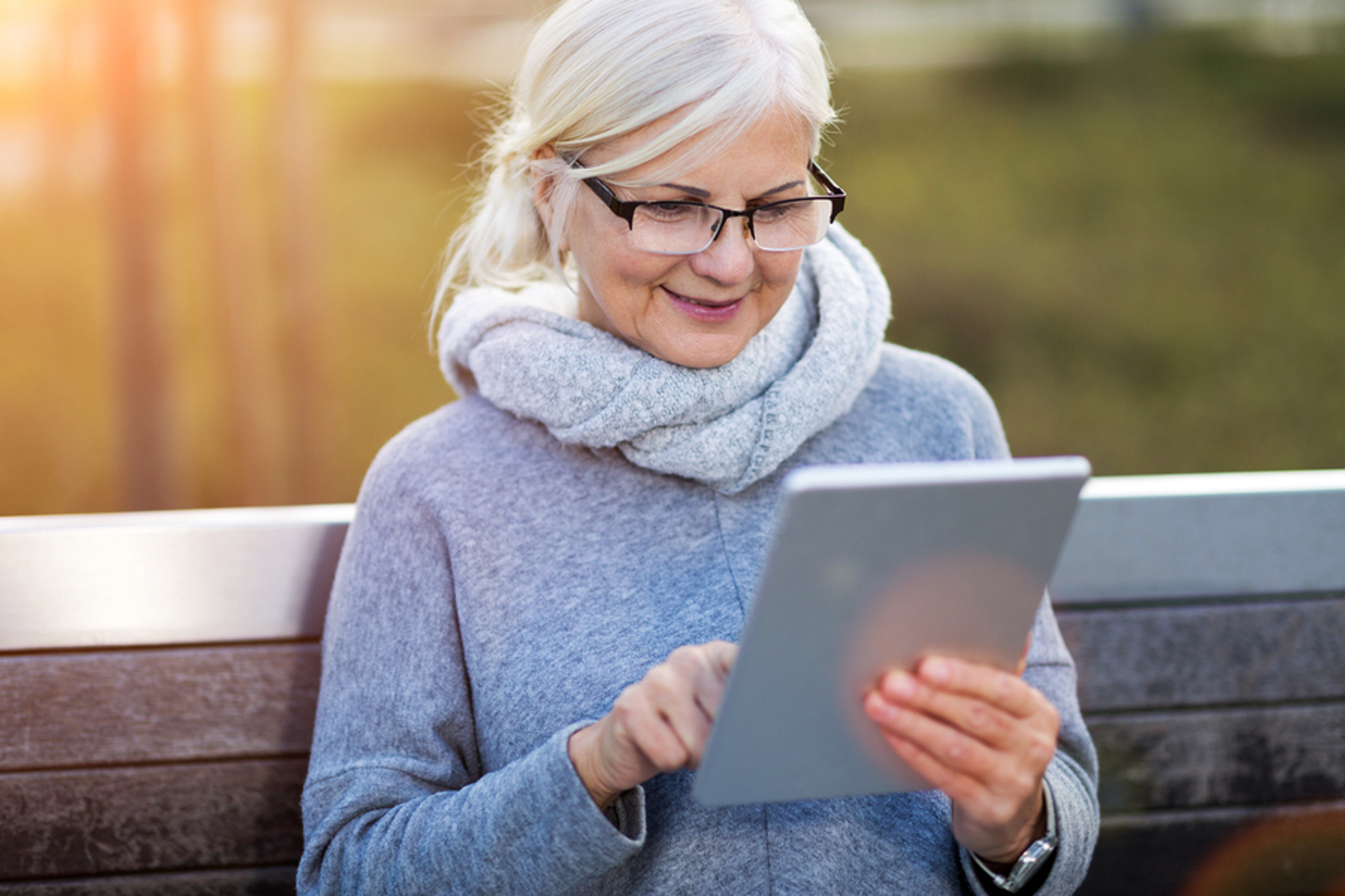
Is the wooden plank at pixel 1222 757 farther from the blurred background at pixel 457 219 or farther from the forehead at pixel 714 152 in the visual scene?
the blurred background at pixel 457 219

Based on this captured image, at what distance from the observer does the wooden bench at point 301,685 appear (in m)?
1.53

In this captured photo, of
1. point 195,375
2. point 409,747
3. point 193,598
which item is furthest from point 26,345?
point 409,747

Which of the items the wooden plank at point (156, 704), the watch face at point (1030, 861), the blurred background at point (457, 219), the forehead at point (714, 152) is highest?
the forehead at point (714, 152)

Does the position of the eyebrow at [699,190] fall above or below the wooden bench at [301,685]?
above

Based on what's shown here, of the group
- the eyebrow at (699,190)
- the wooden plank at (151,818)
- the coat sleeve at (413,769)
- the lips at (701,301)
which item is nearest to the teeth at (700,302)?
the lips at (701,301)

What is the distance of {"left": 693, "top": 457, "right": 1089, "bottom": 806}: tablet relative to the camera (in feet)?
2.88

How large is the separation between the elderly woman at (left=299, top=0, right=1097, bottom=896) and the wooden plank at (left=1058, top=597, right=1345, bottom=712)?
0.29 meters

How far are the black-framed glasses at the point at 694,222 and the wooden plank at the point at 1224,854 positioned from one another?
1028mm

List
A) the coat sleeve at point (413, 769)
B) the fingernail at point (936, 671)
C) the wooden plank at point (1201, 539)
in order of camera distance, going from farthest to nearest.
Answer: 1. the wooden plank at point (1201, 539)
2. the coat sleeve at point (413, 769)
3. the fingernail at point (936, 671)

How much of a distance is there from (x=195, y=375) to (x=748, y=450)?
5.36 m

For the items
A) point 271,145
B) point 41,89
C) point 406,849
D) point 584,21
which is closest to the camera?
point 406,849

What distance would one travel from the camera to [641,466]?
4.66 feet

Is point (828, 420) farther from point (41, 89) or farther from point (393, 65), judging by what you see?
point (393, 65)

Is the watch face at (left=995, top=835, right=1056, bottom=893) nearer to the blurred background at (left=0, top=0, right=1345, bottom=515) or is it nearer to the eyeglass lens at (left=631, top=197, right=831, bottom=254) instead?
the eyeglass lens at (left=631, top=197, right=831, bottom=254)
